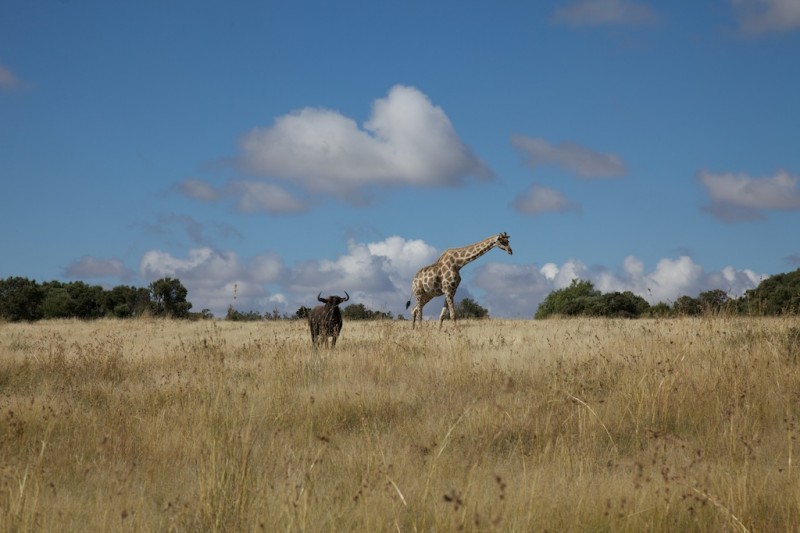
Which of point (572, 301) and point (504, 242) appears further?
point (572, 301)

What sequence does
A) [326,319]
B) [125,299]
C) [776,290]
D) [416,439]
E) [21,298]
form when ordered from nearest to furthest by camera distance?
[416,439] → [326,319] → [776,290] → [21,298] → [125,299]

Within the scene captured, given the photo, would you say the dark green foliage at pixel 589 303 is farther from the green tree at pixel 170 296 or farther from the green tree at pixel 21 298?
the green tree at pixel 21 298

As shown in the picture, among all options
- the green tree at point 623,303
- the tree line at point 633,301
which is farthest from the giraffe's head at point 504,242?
the green tree at point 623,303

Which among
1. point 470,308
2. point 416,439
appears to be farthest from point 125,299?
point 416,439

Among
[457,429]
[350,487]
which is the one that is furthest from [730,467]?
[350,487]

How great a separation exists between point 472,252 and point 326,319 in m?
9.80

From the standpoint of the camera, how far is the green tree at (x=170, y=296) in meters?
42.1

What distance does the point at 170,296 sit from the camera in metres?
42.7

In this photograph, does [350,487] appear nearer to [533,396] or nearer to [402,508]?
[402,508]

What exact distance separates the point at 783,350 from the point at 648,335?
3.33 m

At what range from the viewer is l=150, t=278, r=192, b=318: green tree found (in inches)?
1656

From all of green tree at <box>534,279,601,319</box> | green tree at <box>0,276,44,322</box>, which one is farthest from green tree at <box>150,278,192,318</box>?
green tree at <box>534,279,601,319</box>

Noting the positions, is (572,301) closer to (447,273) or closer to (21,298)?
(447,273)

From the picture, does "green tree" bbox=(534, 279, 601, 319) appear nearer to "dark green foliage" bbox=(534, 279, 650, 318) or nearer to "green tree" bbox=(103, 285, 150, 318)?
"dark green foliage" bbox=(534, 279, 650, 318)
